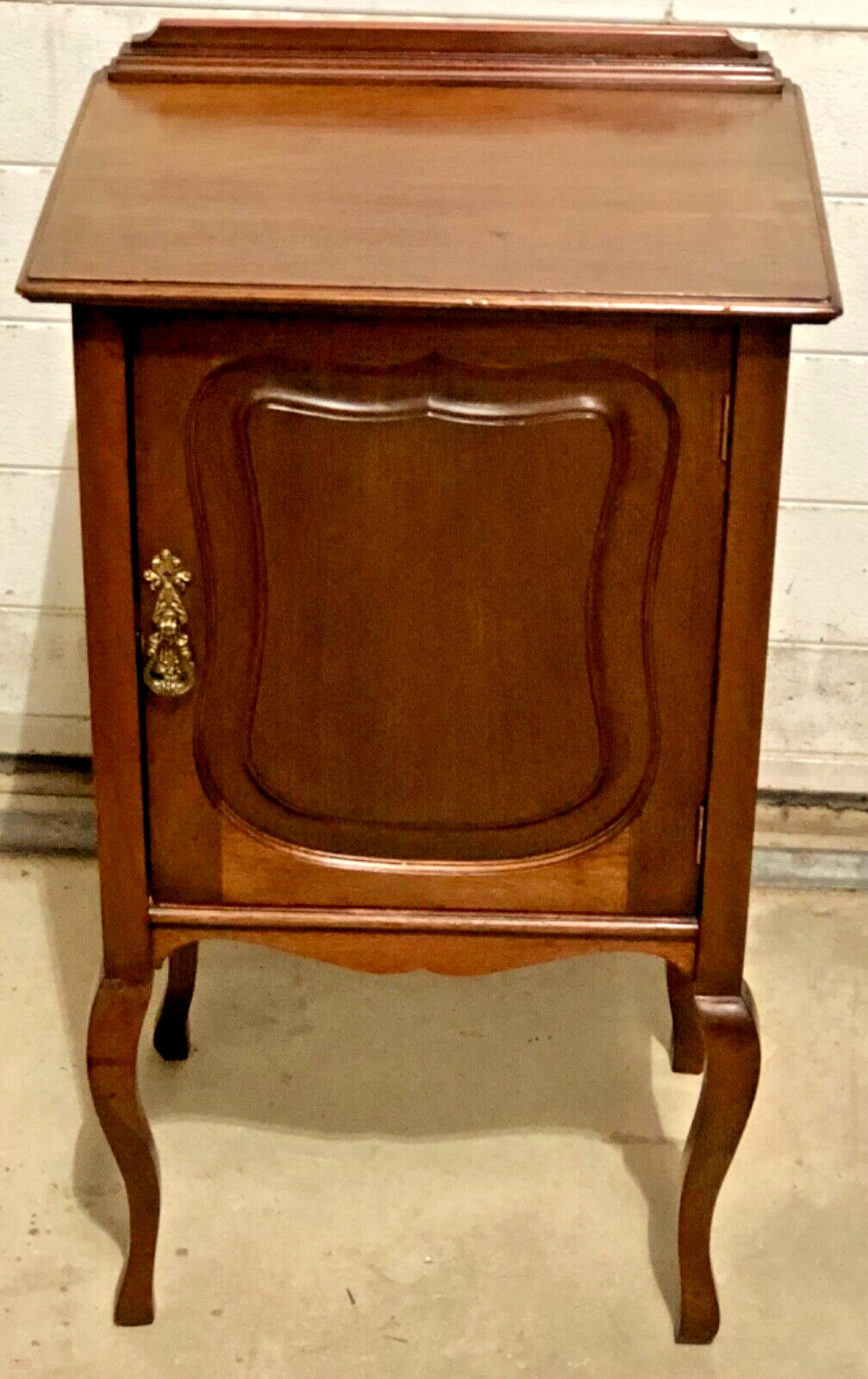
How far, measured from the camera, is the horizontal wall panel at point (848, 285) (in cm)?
184

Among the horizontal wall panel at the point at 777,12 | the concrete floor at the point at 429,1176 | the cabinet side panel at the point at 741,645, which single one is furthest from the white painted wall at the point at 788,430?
the cabinet side panel at the point at 741,645

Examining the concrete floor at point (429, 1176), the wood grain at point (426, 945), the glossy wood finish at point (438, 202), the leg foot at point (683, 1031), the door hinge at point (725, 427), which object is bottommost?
the concrete floor at point (429, 1176)

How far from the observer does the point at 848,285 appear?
1872 mm

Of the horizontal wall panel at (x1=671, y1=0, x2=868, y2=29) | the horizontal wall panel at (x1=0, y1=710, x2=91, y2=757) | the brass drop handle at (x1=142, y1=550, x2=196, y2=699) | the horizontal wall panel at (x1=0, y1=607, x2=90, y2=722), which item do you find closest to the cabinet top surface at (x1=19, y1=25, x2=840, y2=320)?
the brass drop handle at (x1=142, y1=550, x2=196, y2=699)

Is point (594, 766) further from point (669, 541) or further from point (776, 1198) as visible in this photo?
point (776, 1198)

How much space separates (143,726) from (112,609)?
10cm

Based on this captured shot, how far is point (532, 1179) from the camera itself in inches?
67.1

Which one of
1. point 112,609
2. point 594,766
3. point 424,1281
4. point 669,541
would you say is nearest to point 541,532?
point 669,541

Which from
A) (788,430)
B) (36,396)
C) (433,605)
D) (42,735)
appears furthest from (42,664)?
(433,605)

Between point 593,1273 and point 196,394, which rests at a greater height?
point 196,394

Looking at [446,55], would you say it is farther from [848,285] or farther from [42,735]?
[42,735]

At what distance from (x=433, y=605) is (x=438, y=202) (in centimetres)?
29

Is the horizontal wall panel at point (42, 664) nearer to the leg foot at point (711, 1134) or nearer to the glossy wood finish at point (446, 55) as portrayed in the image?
the glossy wood finish at point (446, 55)

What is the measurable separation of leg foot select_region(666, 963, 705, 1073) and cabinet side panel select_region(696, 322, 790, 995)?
44 centimetres
